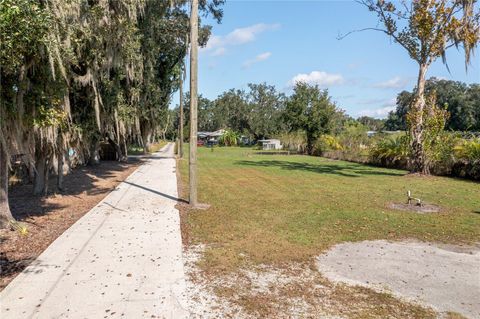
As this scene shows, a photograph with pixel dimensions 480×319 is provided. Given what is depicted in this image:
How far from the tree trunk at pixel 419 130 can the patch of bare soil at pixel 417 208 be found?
7.25 metres

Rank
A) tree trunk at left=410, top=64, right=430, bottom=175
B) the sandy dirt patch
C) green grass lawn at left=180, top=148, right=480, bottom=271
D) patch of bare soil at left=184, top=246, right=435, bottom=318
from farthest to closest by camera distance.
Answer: tree trunk at left=410, top=64, right=430, bottom=175 → green grass lawn at left=180, top=148, right=480, bottom=271 → the sandy dirt patch → patch of bare soil at left=184, top=246, right=435, bottom=318

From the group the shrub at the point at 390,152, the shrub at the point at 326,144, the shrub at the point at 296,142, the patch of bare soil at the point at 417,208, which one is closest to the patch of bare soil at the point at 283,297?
the patch of bare soil at the point at 417,208

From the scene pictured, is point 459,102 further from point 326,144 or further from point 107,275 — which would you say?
point 107,275

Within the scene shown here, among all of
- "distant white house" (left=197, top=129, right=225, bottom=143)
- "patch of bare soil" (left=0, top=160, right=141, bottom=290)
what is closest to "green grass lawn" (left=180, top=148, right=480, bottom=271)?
"patch of bare soil" (left=0, top=160, right=141, bottom=290)

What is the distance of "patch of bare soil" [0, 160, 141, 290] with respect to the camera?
5168mm

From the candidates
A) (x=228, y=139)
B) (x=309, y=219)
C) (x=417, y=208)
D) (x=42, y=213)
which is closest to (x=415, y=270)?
(x=309, y=219)

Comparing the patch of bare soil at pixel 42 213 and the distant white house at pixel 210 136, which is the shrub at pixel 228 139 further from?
the patch of bare soil at pixel 42 213

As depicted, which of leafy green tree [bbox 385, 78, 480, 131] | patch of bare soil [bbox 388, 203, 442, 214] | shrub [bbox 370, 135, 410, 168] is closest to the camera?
patch of bare soil [bbox 388, 203, 442, 214]

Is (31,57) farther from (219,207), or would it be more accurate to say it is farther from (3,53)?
(219,207)

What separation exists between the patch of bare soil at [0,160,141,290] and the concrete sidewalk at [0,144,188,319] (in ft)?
0.70

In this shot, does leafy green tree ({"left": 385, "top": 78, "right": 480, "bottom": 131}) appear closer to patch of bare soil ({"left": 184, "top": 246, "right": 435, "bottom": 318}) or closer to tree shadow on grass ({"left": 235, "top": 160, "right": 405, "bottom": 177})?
tree shadow on grass ({"left": 235, "top": 160, "right": 405, "bottom": 177})

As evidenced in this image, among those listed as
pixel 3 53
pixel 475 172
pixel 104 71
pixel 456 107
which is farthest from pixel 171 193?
pixel 456 107

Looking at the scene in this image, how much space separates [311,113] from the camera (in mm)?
34188

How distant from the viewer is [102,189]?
1184cm
